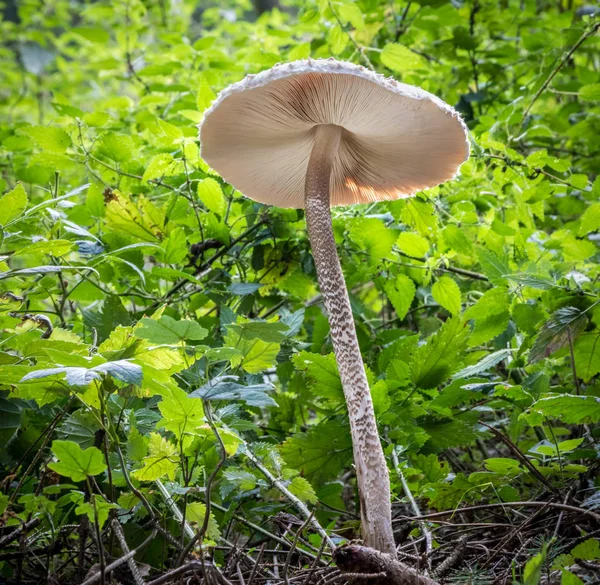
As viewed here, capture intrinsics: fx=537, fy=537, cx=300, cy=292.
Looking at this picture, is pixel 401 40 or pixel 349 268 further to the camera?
pixel 401 40

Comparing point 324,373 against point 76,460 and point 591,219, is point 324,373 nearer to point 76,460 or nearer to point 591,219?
point 76,460

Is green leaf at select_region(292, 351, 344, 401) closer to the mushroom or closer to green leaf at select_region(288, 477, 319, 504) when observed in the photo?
the mushroom

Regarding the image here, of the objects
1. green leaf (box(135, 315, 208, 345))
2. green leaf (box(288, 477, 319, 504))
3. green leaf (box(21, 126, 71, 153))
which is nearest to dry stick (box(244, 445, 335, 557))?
green leaf (box(288, 477, 319, 504))

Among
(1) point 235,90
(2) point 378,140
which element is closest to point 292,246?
(2) point 378,140

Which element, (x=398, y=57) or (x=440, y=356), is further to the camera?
(x=398, y=57)

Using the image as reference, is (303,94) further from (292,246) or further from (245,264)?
(245,264)

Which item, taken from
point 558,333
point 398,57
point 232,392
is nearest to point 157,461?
point 232,392
